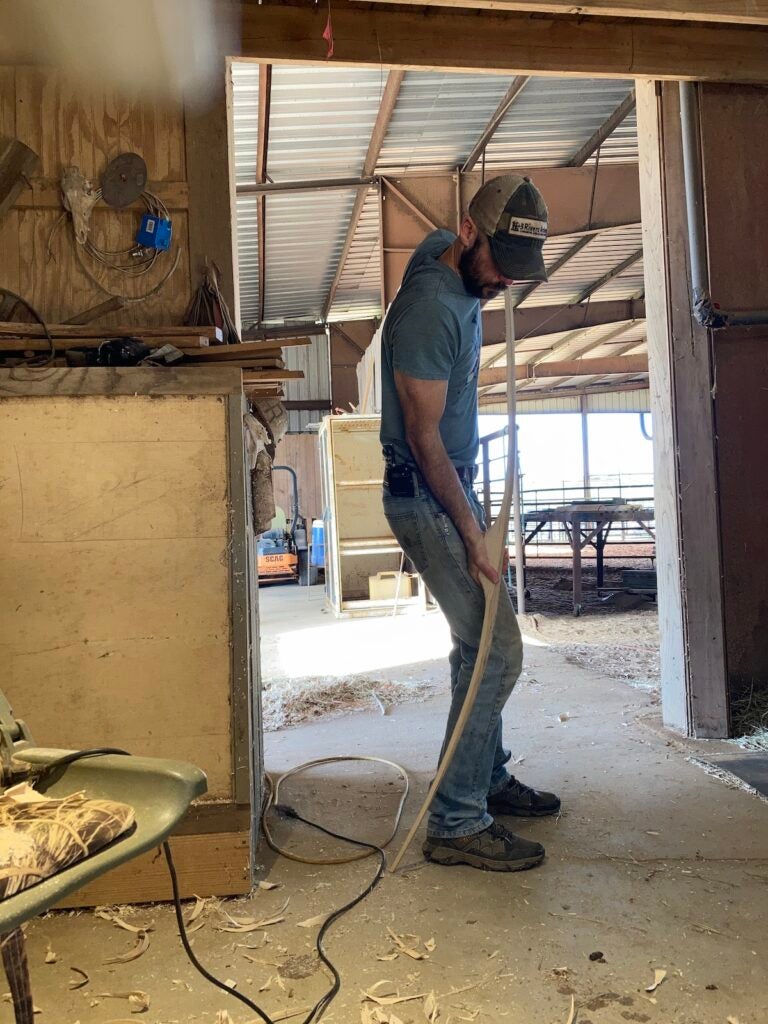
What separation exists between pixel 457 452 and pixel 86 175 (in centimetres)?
138

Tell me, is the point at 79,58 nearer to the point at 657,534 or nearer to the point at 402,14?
the point at 402,14

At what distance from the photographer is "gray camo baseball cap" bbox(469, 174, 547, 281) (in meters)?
2.08

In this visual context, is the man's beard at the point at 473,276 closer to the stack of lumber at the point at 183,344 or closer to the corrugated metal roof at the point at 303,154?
the stack of lumber at the point at 183,344

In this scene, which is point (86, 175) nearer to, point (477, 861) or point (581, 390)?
point (477, 861)

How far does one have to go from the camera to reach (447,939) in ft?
5.62

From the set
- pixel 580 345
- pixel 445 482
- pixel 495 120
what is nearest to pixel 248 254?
pixel 495 120

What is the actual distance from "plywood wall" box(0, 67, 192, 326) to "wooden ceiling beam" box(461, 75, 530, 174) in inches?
165

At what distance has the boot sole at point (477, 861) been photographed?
80.1 inches

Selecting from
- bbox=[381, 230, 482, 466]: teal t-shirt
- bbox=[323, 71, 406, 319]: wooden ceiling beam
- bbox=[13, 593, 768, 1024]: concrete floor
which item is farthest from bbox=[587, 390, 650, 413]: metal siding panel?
bbox=[381, 230, 482, 466]: teal t-shirt

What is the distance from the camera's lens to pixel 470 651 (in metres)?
2.20

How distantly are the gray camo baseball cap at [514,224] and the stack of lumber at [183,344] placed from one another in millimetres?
611

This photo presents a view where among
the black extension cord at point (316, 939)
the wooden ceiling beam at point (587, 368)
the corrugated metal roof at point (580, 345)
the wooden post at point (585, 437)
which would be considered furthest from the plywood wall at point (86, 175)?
the wooden post at point (585, 437)

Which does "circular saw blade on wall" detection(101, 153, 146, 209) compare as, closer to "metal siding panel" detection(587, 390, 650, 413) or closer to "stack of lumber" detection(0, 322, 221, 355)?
"stack of lumber" detection(0, 322, 221, 355)

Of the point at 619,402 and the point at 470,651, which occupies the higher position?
the point at 619,402
